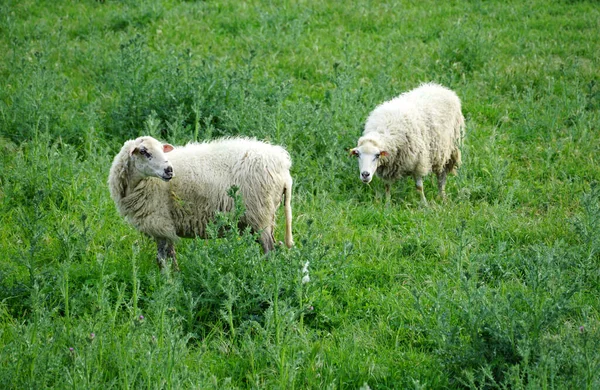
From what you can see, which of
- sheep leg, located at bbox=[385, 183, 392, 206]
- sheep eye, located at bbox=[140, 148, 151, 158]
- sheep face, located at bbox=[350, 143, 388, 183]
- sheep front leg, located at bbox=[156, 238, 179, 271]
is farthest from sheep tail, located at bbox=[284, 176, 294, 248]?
sheep leg, located at bbox=[385, 183, 392, 206]

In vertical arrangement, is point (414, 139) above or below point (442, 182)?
above

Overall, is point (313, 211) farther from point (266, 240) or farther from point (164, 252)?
point (164, 252)

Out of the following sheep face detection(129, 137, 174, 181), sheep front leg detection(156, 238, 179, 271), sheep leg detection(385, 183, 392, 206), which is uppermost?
sheep face detection(129, 137, 174, 181)

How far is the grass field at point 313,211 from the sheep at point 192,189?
381 mm

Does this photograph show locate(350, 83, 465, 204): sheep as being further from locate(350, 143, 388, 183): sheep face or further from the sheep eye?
the sheep eye

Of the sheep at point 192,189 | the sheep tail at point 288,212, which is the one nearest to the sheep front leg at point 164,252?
the sheep at point 192,189

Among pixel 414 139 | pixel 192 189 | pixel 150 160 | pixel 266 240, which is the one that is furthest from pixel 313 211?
pixel 150 160

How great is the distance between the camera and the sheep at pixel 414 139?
25.4 feet

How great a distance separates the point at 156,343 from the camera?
4.09m

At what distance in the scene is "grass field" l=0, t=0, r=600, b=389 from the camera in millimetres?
4465

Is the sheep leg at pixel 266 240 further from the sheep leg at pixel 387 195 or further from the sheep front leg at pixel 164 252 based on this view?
the sheep leg at pixel 387 195

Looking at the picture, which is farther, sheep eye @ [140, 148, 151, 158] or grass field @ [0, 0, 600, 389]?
sheep eye @ [140, 148, 151, 158]

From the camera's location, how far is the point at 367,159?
24.8 feet

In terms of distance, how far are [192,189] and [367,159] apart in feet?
7.58
